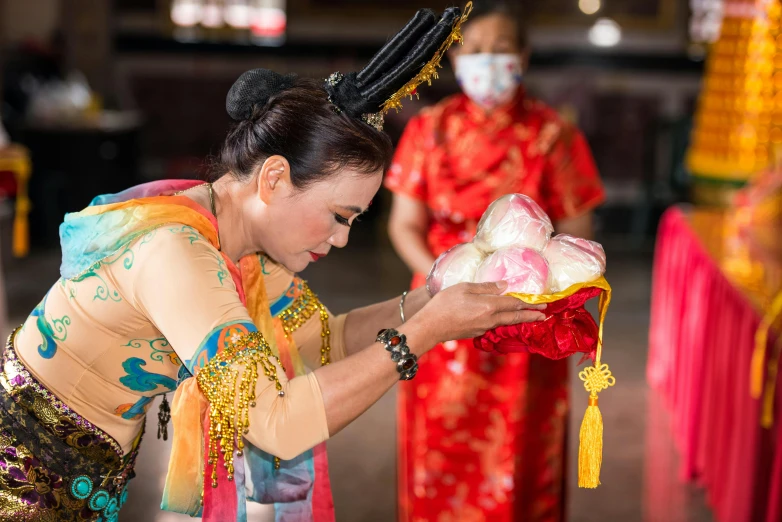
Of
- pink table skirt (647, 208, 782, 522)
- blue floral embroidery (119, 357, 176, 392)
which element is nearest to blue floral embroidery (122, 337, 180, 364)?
blue floral embroidery (119, 357, 176, 392)

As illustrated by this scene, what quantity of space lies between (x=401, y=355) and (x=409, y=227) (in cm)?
118

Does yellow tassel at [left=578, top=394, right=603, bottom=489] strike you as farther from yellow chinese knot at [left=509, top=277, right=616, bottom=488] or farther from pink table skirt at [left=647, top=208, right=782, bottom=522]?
pink table skirt at [left=647, top=208, right=782, bottom=522]

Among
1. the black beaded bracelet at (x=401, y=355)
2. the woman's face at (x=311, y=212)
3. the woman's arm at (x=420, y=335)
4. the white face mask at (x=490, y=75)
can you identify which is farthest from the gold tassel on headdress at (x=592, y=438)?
the white face mask at (x=490, y=75)

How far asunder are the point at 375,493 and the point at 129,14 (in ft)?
22.6

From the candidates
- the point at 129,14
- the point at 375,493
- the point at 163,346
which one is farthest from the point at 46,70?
the point at 163,346

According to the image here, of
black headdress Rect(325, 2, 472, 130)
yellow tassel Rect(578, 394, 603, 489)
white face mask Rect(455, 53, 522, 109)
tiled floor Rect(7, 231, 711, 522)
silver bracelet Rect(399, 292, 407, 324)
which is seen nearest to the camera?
black headdress Rect(325, 2, 472, 130)

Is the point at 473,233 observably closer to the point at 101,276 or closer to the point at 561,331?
the point at 561,331

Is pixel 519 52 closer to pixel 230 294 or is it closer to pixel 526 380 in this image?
pixel 526 380

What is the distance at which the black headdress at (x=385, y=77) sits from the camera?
3.96ft

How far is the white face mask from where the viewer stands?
7.37ft

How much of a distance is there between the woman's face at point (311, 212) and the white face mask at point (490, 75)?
104cm

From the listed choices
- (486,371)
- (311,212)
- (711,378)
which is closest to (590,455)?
(311,212)

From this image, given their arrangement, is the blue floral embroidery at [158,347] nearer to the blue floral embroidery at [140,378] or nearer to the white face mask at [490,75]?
the blue floral embroidery at [140,378]

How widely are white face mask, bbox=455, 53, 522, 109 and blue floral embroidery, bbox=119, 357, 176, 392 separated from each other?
4.01ft
